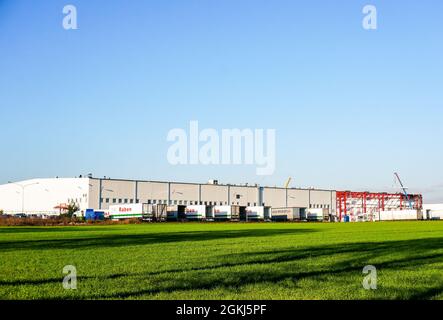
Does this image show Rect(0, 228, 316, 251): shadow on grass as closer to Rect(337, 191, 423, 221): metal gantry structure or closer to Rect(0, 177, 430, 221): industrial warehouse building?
Rect(0, 177, 430, 221): industrial warehouse building

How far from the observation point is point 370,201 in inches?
6575

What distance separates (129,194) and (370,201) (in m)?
75.3

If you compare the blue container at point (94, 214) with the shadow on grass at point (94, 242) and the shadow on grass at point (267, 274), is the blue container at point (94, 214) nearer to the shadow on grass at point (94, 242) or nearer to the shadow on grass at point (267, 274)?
the shadow on grass at point (94, 242)

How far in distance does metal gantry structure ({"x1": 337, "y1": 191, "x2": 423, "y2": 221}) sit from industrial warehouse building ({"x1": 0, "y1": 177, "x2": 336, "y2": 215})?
193 inches

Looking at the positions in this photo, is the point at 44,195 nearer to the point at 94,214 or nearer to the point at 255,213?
the point at 94,214

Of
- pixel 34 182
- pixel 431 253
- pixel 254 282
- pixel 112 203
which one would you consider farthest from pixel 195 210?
pixel 254 282

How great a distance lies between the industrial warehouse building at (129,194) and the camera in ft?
417

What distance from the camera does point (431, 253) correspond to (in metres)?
19.1

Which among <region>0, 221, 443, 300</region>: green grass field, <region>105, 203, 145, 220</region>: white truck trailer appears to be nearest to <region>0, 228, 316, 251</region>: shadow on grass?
<region>0, 221, 443, 300</region>: green grass field

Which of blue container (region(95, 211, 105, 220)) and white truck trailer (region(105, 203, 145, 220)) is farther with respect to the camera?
blue container (region(95, 211, 105, 220))

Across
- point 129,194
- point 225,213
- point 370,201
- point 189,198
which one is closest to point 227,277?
point 225,213

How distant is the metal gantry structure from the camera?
164 meters
